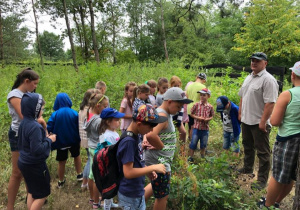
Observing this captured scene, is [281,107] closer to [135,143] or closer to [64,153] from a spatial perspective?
[135,143]

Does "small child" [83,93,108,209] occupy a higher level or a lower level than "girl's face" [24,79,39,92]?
lower

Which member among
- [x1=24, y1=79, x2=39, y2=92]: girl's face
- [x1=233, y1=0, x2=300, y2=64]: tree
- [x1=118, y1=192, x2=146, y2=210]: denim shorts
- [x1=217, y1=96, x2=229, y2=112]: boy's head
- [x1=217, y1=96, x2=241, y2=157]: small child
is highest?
[x1=233, y1=0, x2=300, y2=64]: tree

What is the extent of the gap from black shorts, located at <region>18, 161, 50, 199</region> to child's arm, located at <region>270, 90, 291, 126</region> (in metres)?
2.79

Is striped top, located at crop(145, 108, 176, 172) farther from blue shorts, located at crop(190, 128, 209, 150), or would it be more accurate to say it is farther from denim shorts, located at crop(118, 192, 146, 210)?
blue shorts, located at crop(190, 128, 209, 150)

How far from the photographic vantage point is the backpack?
198 centimetres

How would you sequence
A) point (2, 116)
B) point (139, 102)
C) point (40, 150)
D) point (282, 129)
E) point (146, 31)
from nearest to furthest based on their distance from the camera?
point (40, 150) < point (282, 129) < point (139, 102) < point (2, 116) < point (146, 31)

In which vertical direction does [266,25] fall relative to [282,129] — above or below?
above

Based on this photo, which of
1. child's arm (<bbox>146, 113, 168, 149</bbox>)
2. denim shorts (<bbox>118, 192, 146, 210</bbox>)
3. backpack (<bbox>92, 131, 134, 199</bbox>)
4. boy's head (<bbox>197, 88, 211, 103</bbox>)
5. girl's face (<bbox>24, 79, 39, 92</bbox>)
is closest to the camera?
backpack (<bbox>92, 131, 134, 199</bbox>)

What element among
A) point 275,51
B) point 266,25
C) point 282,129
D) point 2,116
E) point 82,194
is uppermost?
point 266,25

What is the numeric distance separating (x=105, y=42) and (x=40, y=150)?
3289 centimetres

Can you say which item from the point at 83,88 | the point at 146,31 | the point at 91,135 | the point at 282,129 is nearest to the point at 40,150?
the point at 91,135

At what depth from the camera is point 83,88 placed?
8.29 meters

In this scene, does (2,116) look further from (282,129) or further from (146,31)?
(146,31)

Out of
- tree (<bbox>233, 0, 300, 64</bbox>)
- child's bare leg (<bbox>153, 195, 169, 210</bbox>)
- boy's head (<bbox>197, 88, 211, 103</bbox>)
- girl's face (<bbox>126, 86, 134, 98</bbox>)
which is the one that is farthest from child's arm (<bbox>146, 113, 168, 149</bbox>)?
tree (<bbox>233, 0, 300, 64</bbox>)
